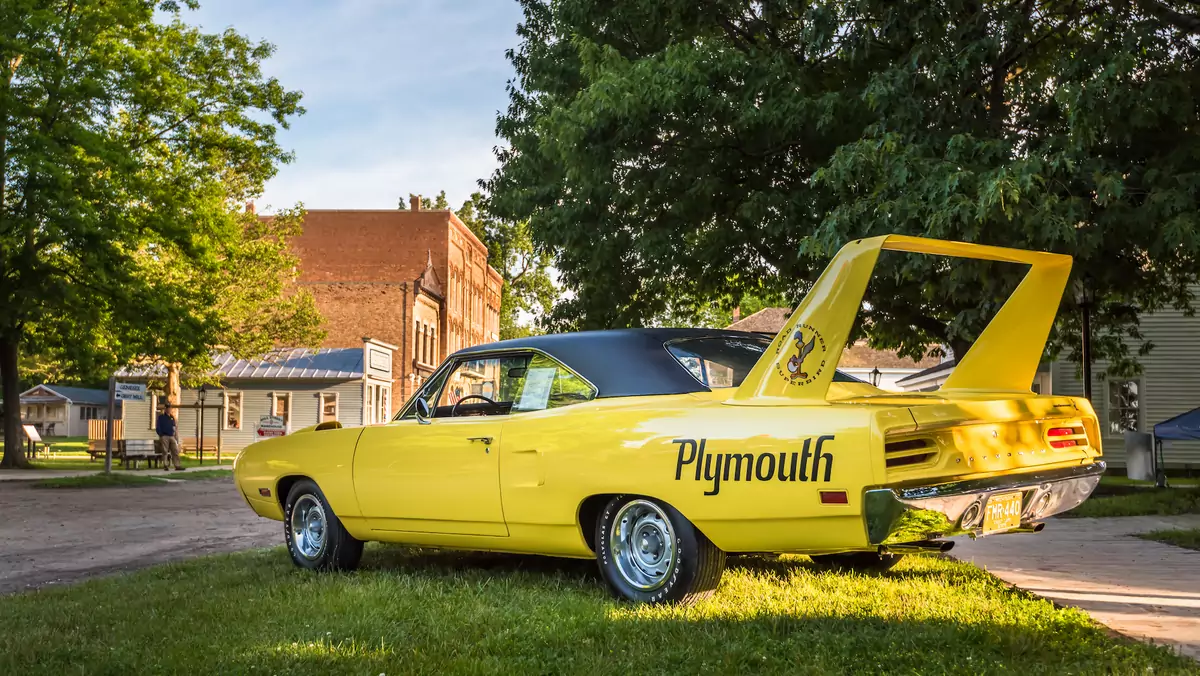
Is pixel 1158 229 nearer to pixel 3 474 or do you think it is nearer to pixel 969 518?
pixel 969 518

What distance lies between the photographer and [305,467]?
7.92 meters

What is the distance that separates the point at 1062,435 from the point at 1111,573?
2383 mm

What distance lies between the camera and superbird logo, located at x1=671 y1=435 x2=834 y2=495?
5.14m

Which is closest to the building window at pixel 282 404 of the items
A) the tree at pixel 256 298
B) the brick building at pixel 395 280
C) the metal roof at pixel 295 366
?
the metal roof at pixel 295 366

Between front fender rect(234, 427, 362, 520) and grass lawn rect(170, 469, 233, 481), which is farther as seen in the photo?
grass lawn rect(170, 469, 233, 481)

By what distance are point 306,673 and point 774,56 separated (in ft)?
36.9

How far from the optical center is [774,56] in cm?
1411

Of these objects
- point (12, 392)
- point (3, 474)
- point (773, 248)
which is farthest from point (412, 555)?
point (12, 392)

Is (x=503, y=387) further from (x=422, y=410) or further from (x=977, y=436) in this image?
(x=977, y=436)

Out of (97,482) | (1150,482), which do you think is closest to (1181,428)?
(1150,482)

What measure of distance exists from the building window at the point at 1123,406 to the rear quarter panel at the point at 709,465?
26.9 metres

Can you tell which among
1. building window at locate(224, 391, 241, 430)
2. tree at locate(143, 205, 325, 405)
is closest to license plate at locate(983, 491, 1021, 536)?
tree at locate(143, 205, 325, 405)

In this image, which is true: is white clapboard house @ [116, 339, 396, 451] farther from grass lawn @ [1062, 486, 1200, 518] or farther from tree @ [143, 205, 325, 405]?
grass lawn @ [1062, 486, 1200, 518]

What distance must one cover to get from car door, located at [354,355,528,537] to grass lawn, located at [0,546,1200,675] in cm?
42
